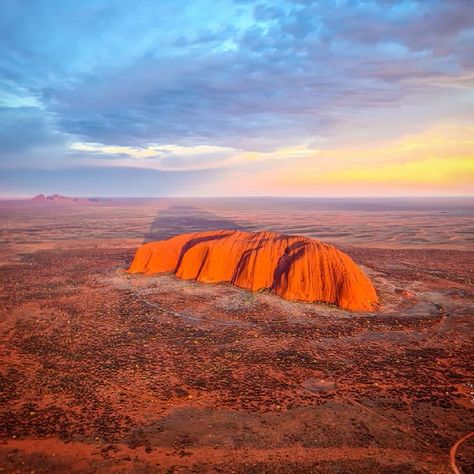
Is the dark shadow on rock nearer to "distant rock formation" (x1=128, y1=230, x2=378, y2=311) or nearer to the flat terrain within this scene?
"distant rock formation" (x1=128, y1=230, x2=378, y2=311)

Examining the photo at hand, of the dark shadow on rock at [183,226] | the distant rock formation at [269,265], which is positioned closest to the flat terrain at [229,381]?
the distant rock formation at [269,265]

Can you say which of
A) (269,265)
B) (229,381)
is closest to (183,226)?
(269,265)

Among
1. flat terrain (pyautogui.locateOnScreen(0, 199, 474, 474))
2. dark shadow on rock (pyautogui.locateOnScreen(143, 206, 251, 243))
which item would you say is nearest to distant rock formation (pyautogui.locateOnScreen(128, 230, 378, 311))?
flat terrain (pyautogui.locateOnScreen(0, 199, 474, 474))

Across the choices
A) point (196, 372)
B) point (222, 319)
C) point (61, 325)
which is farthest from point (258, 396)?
point (61, 325)

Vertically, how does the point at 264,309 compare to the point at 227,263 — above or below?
below

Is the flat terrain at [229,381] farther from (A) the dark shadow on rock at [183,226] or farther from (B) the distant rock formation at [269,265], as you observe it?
(A) the dark shadow on rock at [183,226]

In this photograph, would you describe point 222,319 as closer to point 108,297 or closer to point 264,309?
point 264,309

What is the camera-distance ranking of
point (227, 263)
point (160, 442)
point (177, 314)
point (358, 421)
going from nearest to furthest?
1. point (160, 442)
2. point (358, 421)
3. point (177, 314)
4. point (227, 263)

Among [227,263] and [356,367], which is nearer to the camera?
[356,367]

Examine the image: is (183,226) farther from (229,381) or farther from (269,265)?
(229,381)
